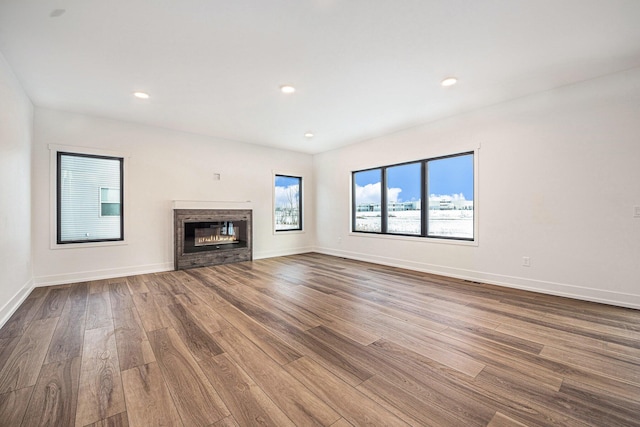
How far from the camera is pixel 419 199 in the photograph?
5.11m

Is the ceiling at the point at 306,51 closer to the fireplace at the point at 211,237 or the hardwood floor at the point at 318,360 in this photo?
the fireplace at the point at 211,237

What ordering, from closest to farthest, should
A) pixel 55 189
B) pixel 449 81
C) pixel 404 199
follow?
pixel 449 81 < pixel 55 189 < pixel 404 199

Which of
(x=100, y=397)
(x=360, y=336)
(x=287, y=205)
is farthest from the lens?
(x=287, y=205)

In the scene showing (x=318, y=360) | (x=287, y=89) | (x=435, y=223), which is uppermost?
(x=287, y=89)

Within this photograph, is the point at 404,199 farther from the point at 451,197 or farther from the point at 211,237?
the point at 211,237

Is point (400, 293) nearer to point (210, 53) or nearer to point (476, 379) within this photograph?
point (476, 379)

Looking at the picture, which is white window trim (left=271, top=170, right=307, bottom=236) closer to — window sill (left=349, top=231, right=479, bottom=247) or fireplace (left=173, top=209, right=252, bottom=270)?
fireplace (left=173, top=209, right=252, bottom=270)

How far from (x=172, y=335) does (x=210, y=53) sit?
9.05 ft

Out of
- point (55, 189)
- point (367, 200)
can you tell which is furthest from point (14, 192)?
point (367, 200)

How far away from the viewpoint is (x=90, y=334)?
8.05 feet

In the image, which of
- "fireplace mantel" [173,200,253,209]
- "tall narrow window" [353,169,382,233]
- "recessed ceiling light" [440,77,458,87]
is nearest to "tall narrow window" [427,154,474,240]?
"tall narrow window" [353,169,382,233]

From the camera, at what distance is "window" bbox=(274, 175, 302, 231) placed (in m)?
6.78

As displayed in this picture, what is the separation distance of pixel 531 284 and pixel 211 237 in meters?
5.60

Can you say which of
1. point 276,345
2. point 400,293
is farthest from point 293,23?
point 400,293
